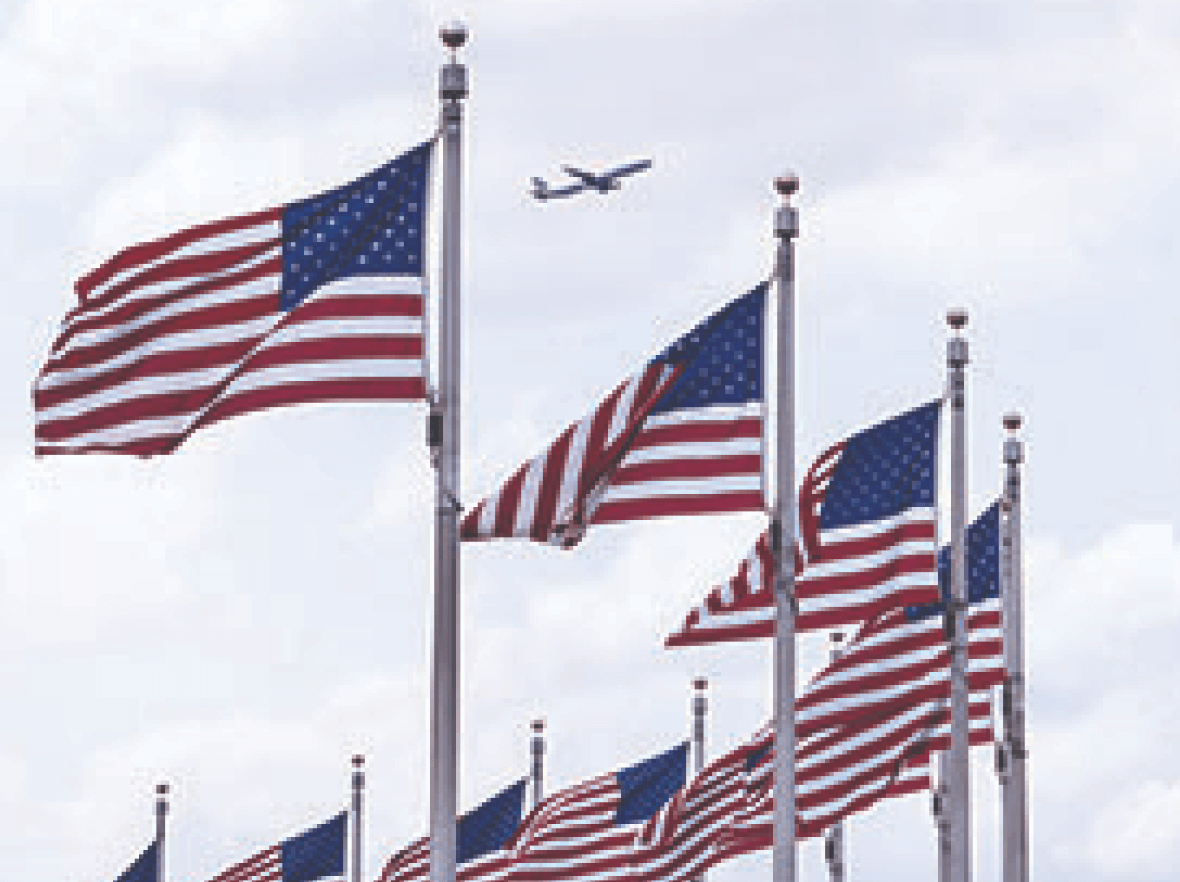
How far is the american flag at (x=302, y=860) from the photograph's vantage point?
5872cm

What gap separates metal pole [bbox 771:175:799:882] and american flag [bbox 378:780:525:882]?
493 inches

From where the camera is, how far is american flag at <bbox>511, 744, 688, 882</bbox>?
166ft

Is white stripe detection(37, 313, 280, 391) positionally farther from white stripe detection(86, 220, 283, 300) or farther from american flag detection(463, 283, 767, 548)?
american flag detection(463, 283, 767, 548)

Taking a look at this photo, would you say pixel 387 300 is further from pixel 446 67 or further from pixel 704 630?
pixel 704 630

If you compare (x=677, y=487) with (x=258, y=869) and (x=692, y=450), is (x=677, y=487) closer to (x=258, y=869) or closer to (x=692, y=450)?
(x=692, y=450)

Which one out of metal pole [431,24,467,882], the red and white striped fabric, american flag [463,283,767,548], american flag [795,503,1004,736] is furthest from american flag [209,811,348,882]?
metal pole [431,24,467,882]

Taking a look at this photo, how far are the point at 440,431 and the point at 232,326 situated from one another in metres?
1.95

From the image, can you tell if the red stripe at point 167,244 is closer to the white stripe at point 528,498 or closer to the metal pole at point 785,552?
the white stripe at point 528,498

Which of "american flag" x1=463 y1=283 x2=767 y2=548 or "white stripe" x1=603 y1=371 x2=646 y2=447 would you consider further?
"white stripe" x1=603 y1=371 x2=646 y2=447

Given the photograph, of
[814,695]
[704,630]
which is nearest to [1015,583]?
[814,695]

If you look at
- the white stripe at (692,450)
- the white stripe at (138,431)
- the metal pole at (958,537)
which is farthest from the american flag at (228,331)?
the metal pole at (958,537)

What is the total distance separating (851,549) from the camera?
136 ft

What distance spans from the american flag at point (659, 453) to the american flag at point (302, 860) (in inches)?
866

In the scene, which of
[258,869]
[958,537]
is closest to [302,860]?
[258,869]
